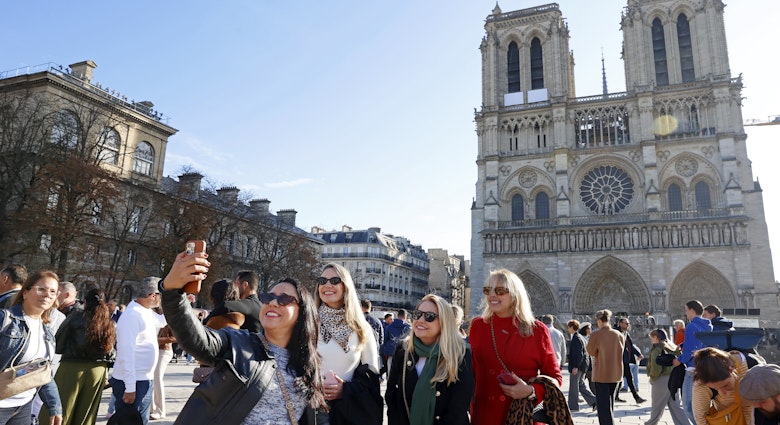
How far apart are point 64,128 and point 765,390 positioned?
23.9 meters

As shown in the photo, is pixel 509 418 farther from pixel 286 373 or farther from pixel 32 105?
pixel 32 105

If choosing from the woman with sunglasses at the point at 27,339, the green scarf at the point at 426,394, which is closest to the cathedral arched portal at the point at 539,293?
the green scarf at the point at 426,394

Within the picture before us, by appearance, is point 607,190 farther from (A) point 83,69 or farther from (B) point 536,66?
(A) point 83,69

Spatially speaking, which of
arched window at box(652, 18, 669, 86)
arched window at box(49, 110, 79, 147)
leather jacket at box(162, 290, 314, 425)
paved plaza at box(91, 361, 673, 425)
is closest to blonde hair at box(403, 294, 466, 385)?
leather jacket at box(162, 290, 314, 425)

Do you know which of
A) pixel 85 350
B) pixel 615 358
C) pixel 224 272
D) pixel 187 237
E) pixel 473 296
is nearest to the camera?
pixel 85 350

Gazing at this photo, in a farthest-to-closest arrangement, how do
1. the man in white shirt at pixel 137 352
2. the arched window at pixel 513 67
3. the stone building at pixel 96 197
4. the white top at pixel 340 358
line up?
the arched window at pixel 513 67 < the stone building at pixel 96 197 < the man in white shirt at pixel 137 352 < the white top at pixel 340 358

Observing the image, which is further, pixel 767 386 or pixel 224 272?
pixel 224 272

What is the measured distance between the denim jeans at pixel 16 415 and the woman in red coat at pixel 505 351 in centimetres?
300

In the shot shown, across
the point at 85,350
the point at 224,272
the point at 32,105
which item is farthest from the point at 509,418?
the point at 32,105

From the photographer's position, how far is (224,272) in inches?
971

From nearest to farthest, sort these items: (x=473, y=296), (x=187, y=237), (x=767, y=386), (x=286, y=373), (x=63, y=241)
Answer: (x=286, y=373), (x=767, y=386), (x=63, y=241), (x=187, y=237), (x=473, y=296)

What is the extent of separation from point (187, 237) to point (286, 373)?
2048 cm

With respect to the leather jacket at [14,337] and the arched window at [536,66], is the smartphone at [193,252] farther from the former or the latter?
the arched window at [536,66]

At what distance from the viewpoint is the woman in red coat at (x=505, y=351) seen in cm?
343
